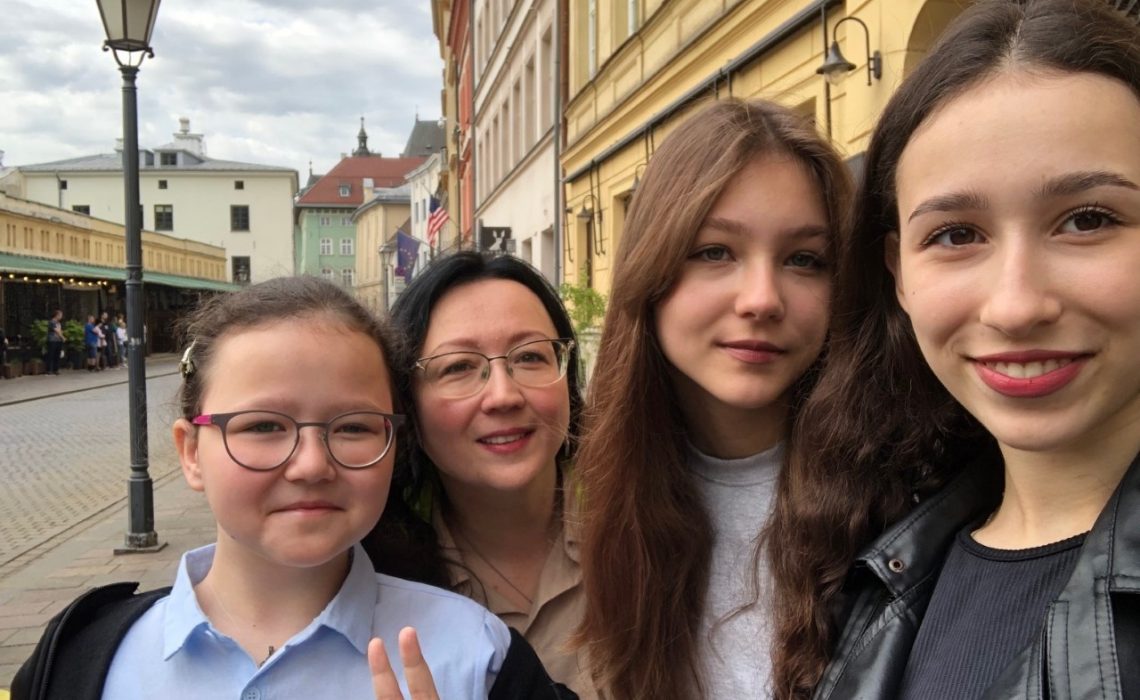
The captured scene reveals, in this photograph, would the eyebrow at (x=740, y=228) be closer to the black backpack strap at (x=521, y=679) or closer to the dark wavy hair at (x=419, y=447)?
the dark wavy hair at (x=419, y=447)

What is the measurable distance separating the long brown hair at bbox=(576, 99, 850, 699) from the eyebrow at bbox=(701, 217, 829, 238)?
0.07ft

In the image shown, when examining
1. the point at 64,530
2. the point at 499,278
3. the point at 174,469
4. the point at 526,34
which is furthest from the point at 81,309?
the point at 499,278

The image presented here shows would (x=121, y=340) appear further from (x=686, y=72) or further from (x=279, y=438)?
(x=279, y=438)

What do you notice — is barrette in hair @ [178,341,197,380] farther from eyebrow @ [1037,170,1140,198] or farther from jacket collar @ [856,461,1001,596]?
eyebrow @ [1037,170,1140,198]

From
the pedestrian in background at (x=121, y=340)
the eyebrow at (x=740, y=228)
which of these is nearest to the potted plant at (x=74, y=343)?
the pedestrian in background at (x=121, y=340)

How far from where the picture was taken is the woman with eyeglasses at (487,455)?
1.84 m

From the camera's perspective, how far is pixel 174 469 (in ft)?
36.6

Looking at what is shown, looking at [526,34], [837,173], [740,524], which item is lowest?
[740,524]

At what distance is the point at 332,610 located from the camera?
1.48m

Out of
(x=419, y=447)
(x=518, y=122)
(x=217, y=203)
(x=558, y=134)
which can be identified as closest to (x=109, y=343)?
(x=518, y=122)

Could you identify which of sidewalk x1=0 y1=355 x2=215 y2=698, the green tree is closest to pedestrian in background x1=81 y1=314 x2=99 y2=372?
sidewalk x1=0 y1=355 x2=215 y2=698

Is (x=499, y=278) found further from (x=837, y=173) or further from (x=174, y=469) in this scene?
(x=174, y=469)

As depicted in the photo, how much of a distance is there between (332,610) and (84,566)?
240 inches

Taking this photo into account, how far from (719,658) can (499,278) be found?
919 mm
